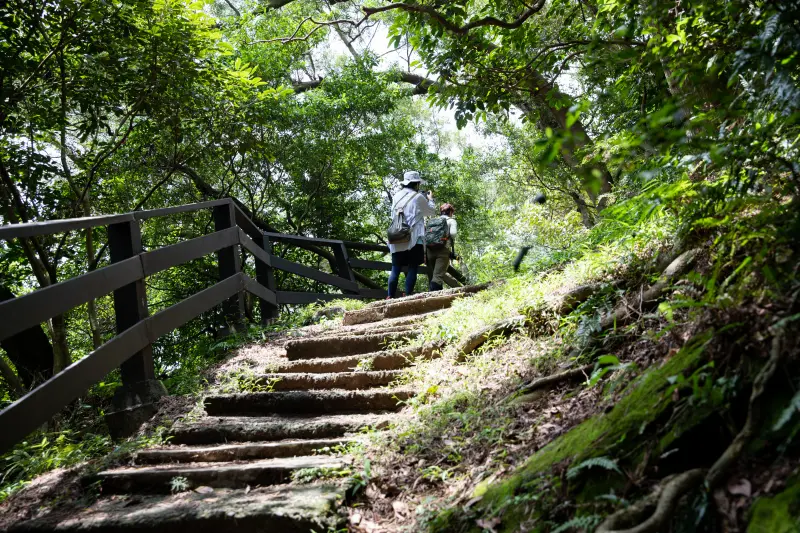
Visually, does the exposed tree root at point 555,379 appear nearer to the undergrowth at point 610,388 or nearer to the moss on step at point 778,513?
the undergrowth at point 610,388

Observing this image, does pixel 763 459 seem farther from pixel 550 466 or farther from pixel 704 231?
pixel 704 231

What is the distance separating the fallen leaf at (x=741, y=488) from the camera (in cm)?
176

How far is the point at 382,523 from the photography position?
2.85m

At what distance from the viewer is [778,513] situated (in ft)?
5.28

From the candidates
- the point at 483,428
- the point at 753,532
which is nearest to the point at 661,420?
the point at 753,532

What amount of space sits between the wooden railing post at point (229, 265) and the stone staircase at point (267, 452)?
1.37 metres

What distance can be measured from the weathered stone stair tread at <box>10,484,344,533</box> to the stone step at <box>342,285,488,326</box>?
3664mm

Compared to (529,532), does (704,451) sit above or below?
above

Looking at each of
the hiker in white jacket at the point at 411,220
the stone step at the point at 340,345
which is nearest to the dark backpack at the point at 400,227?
the hiker in white jacket at the point at 411,220

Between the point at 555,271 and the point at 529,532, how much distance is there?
10.7 ft

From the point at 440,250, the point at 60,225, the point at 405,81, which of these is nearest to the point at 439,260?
the point at 440,250

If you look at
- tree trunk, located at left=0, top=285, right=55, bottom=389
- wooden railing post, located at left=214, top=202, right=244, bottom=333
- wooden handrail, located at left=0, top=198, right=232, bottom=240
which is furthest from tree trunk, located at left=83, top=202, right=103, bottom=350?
wooden handrail, located at left=0, top=198, right=232, bottom=240

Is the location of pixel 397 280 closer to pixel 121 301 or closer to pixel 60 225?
pixel 121 301

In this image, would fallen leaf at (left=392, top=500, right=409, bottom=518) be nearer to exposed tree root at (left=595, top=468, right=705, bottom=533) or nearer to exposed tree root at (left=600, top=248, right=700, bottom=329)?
exposed tree root at (left=595, top=468, right=705, bottom=533)
